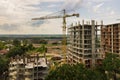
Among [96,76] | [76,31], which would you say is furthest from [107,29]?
[96,76]

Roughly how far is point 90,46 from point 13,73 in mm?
26581

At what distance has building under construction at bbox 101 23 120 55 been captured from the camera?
72.8 m

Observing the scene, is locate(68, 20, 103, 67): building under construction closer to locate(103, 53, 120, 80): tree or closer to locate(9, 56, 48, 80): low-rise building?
locate(103, 53, 120, 80): tree

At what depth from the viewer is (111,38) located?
77000 mm

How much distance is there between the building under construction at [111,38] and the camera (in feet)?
239

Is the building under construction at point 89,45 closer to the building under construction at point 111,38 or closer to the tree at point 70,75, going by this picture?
the building under construction at point 111,38

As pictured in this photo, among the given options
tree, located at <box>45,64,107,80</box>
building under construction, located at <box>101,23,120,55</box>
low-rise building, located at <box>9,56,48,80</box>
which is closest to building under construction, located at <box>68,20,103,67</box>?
building under construction, located at <box>101,23,120,55</box>

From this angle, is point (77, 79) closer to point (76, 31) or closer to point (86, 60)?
point (86, 60)

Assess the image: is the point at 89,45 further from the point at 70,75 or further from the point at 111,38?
the point at 70,75

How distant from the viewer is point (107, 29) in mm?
80750

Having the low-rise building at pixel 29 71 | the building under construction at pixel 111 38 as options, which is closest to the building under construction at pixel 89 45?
the building under construction at pixel 111 38

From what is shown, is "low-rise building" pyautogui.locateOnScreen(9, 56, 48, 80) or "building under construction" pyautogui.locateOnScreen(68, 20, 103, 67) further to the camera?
"building under construction" pyautogui.locateOnScreen(68, 20, 103, 67)

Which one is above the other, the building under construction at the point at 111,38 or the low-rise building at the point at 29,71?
the building under construction at the point at 111,38

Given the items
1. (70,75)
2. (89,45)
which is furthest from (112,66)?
(70,75)
